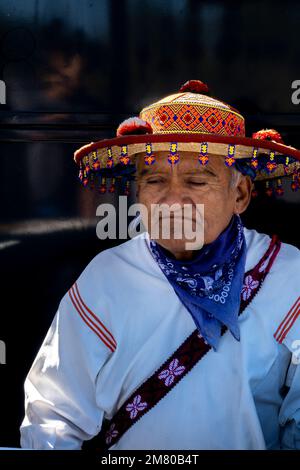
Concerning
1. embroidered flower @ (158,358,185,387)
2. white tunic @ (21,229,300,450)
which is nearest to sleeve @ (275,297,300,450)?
white tunic @ (21,229,300,450)

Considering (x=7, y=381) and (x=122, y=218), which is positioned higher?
(x=122, y=218)

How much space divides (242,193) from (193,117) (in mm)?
410

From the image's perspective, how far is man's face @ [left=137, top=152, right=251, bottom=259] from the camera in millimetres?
2209

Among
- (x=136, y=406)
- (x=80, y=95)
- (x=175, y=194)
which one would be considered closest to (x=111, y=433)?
(x=136, y=406)

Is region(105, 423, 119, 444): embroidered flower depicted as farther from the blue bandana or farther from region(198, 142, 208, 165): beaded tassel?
region(198, 142, 208, 165): beaded tassel

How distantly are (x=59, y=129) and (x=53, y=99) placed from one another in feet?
0.47

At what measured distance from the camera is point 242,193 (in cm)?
243

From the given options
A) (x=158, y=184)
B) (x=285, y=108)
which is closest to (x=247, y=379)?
(x=158, y=184)

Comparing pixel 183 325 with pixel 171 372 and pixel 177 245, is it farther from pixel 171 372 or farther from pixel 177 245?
pixel 177 245

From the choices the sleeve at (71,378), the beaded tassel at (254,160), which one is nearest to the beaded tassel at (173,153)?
the beaded tassel at (254,160)

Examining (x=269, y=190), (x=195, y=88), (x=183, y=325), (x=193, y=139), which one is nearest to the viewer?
(x=193, y=139)

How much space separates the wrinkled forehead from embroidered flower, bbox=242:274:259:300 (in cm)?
40

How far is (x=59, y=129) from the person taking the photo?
3.06 metres
